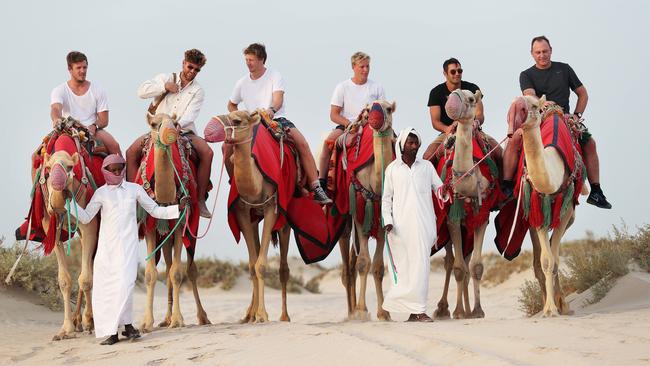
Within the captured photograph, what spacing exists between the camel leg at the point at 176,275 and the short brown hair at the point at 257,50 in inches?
94.2

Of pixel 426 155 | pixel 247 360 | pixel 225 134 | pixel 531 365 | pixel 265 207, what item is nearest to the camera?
pixel 531 365

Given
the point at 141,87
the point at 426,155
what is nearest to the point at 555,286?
the point at 426,155

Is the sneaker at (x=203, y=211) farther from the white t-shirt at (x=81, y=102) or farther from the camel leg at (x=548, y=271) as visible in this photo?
the camel leg at (x=548, y=271)

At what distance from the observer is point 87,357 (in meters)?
10.1

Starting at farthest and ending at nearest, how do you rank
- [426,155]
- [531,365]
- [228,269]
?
[228,269]
[426,155]
[531,365]

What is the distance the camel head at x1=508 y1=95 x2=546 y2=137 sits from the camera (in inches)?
436

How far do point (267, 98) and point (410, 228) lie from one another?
271cm

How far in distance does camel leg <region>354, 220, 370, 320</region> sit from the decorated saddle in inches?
122

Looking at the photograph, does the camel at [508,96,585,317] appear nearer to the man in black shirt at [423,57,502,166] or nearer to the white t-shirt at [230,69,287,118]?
the man in black shirt at [423,57,502,166]

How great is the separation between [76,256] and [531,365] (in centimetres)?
2081

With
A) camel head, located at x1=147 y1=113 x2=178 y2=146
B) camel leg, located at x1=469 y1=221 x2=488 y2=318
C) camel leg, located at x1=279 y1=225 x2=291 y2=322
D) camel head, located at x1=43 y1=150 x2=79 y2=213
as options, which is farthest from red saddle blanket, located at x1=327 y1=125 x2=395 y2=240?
camel head, located at x1=43 y1=150 x2=79 y2=213

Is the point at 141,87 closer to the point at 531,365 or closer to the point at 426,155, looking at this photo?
the point at 426,155

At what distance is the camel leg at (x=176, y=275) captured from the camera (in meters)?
12.1

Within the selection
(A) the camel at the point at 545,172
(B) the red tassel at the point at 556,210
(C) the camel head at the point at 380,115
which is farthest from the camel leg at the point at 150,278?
(B) the red tassel at the point at 556,210
